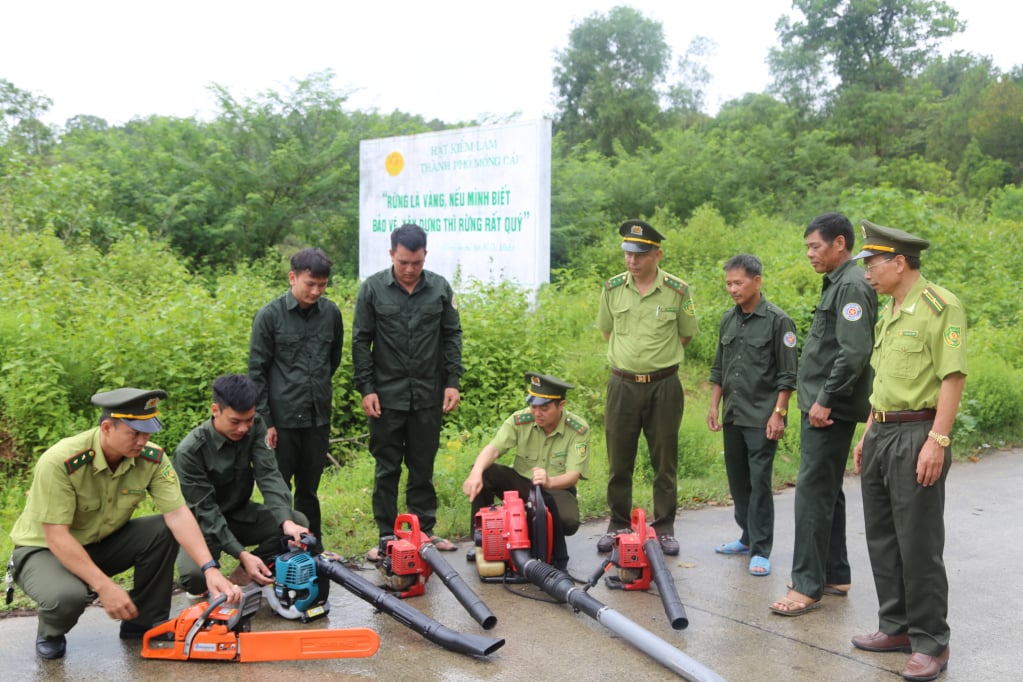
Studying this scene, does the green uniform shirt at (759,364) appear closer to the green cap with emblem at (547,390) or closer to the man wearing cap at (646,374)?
the man wearing cap at (646,374)

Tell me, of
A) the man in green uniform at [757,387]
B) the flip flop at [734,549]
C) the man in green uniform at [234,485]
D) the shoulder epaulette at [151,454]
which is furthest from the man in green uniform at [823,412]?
the shoulder epaulette at [151,454]

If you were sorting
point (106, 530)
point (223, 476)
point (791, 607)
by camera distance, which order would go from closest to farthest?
1. point (106, 530)
2. point (791, 607)
3. point (223, 476)

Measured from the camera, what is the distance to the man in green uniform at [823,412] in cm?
463

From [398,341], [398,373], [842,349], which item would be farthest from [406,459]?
[842,349]

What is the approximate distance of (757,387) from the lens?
545 cm

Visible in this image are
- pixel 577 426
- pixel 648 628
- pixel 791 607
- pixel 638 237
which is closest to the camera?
pixel 648 628

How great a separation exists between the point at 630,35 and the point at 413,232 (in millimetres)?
28557

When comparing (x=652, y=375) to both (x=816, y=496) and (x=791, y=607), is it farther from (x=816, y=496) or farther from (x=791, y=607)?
(x=791, y=607)

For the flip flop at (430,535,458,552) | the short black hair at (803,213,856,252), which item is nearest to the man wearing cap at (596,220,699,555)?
the flip flop at (430,535,458,552)

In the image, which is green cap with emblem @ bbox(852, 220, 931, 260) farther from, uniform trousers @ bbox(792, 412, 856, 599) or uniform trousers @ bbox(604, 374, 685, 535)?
uniform trousers @ bbox(604, 374, 685, 535)

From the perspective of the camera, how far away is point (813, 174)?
2262cm

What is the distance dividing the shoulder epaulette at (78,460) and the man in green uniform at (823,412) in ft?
11.5

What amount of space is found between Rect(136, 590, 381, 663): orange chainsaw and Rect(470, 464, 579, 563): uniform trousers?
140cm

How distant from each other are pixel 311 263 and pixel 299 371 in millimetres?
675
